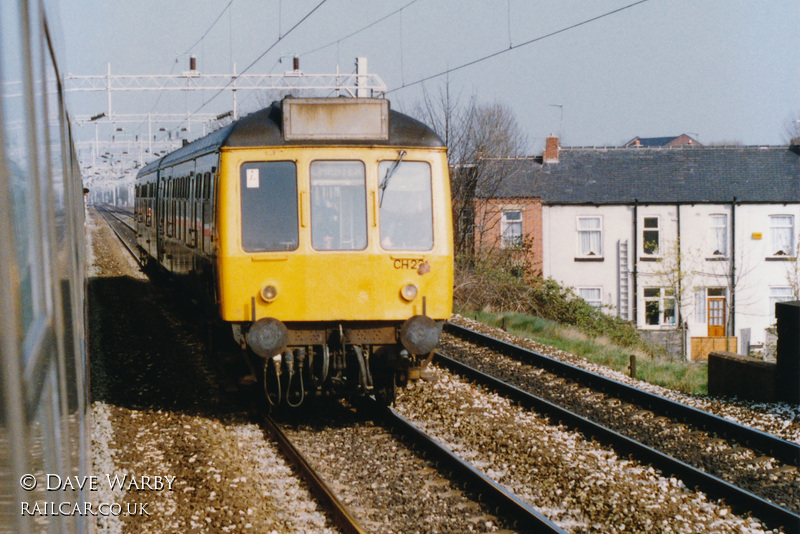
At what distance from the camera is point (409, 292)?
827cm

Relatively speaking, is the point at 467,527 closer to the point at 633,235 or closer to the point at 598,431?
the point at 598,431

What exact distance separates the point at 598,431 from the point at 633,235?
90.9ft

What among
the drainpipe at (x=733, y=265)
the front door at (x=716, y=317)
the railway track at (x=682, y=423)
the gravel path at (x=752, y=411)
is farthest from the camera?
the front door at (x=716, y=317)

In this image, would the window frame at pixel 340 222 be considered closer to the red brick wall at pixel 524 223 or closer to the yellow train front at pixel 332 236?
the yellow train front at pixel 332 236

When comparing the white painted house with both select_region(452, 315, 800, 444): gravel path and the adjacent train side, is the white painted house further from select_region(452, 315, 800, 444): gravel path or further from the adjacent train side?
the adjacent train side

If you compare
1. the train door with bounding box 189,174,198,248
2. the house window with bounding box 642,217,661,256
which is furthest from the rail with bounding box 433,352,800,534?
the house window with bounding box 642,217,661,256

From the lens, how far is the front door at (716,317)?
35106 millimetres

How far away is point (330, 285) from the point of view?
8172mm

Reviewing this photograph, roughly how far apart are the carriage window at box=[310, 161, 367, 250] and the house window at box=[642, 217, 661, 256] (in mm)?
28478

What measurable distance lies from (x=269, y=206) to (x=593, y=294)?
2891 centimetres

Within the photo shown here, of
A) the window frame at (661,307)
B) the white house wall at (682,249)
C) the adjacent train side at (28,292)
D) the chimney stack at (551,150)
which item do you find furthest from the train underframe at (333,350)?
the chimney stack at (551,150)

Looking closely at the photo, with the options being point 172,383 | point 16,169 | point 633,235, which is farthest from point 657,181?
point 16,169

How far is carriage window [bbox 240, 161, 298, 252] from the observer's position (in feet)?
26.6

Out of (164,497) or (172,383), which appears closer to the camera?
(164,497)
